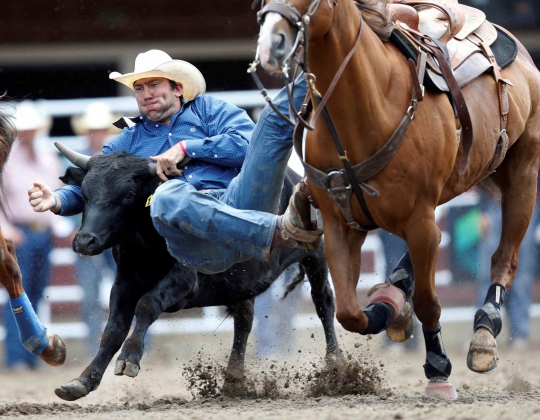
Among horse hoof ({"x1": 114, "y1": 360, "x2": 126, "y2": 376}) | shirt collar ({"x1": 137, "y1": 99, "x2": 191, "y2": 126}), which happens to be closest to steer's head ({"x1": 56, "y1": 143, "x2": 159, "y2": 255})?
shirt collar ({"x1": 137, "y1": 99, "x2": 191, "y2": 126})

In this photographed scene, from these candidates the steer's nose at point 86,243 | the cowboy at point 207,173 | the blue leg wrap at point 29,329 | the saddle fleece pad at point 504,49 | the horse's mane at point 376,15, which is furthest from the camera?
the blue leg wrap at point 29,329

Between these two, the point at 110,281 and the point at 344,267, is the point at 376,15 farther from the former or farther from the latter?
the point at 110,281

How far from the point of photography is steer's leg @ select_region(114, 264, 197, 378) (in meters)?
4.67

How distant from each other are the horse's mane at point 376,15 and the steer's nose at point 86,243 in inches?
66.4

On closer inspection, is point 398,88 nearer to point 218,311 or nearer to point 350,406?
point 350,406

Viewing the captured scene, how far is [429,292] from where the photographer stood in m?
4.19

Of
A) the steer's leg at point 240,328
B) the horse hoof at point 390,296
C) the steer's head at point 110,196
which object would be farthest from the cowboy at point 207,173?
the steer's leg at point 240,328

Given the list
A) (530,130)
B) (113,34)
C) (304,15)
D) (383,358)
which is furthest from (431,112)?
(113,34)

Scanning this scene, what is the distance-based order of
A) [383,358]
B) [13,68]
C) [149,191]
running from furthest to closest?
[13,68] < [383,358] < [149,191]

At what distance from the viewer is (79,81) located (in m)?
11.0

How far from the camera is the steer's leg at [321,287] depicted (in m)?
5.95

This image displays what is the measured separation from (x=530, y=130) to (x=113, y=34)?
657 cm

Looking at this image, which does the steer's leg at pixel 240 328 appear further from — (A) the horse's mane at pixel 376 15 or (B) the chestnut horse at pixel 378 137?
(A) the horse's mane at pixel 376 15

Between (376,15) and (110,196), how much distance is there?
1.65m
